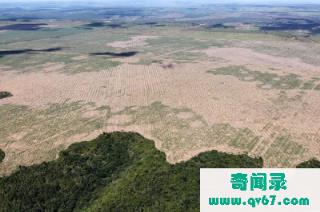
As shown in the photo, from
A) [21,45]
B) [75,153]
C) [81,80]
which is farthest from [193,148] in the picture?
[21,45]

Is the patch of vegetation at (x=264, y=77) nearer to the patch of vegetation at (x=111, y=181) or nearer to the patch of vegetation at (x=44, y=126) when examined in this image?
the patch of vegetation at (x=111, y=181)

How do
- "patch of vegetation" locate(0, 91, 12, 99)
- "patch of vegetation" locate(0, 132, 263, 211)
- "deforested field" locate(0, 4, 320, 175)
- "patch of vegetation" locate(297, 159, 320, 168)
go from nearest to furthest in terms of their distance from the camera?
"patch of vegetation" locate(0, 132, 263, 211), "patch of vegetation" locate(297, 159, 320, 168), "deforested field" locate(0, 4, 320, 175), "patch of vegetation" locate(0, 91, 12, 99)

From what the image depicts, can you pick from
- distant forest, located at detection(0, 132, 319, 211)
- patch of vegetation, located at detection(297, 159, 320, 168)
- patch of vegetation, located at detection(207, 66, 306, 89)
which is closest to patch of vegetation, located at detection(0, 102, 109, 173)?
distant forest, located at detection(0, 132, 319, 211)

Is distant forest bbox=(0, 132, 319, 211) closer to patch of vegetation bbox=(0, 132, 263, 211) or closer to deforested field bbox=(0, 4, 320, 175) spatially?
patch of vegetation bbox=(0, 132, 263, 211)

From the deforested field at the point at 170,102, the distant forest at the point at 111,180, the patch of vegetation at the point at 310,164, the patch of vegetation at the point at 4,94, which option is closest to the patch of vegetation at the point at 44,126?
the deforested field at the point at 170,102

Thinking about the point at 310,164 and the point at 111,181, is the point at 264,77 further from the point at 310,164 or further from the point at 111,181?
the point at 111,181

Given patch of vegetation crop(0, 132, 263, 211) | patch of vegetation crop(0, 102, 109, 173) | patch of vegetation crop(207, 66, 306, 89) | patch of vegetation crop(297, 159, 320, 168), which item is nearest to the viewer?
patch of vegetation crop(0, 132, 263, 211)

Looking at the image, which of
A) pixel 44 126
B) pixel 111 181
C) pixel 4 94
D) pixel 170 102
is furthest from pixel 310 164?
pixel 4 94
